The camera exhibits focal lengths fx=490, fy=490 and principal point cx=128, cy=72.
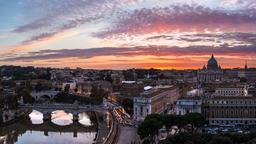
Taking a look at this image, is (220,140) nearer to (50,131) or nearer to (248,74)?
(50,131)

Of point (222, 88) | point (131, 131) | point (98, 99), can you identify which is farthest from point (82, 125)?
point (222, 88)

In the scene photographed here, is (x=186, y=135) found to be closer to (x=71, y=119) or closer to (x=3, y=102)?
(x=71, y=119)

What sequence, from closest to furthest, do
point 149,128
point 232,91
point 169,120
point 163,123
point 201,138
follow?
point 201,138, point 149,128, point 163,123, point 169,120, point 232,91

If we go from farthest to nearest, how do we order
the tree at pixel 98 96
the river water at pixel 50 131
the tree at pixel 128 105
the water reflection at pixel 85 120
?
the tree at pixel 98 96, the tree at pixel 128 105, the water reflection at pixel 85 120, the river water at pixel 50 131

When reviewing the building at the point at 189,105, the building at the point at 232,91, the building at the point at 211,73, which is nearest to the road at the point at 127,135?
the building at the point at 189,105

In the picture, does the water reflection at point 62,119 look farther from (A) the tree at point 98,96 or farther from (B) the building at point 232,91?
(B) the building at point 232,91

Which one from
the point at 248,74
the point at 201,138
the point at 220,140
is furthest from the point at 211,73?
the point at 220,140
